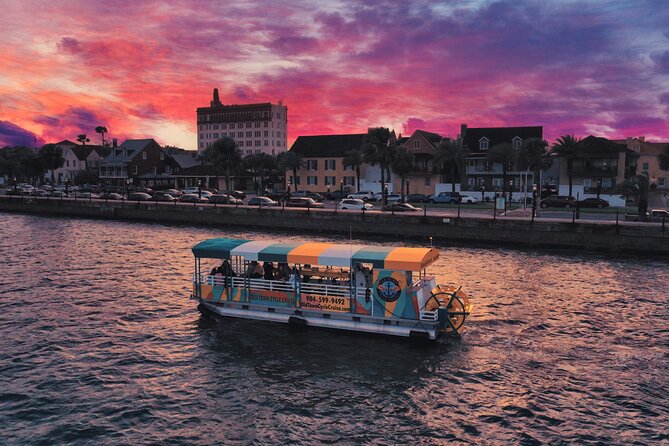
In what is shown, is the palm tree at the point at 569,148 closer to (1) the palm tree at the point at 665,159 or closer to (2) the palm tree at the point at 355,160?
(1) the palm tree at the point at 665,159

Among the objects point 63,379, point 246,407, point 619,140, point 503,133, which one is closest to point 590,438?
point 246,407

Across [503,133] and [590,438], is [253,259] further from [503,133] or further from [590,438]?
[503,133]

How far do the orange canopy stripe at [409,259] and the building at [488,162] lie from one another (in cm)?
7206

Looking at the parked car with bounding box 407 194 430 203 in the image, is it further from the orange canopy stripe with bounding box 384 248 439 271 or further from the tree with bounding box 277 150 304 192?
the orange canopy stripe with bounding box 384 248 439 271

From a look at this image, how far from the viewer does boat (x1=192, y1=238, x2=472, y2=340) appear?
21.4 metres

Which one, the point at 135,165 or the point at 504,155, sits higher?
the point at 135,165

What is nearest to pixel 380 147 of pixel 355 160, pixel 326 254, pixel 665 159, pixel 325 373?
pixel 355 160

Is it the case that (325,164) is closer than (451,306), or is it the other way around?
(451,306)

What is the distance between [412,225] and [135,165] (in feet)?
320

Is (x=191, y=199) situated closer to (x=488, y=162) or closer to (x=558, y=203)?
(x=488, y=162)

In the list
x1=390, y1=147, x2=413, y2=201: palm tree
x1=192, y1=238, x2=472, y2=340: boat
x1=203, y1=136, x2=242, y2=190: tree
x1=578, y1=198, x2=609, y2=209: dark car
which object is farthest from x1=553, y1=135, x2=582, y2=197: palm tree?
x1=192, y1=238, x2=472, y2=340: boat

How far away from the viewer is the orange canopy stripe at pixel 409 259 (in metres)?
21.0

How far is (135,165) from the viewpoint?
12900 cm

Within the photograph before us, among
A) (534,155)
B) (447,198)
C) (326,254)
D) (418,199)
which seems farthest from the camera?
(418,199)
